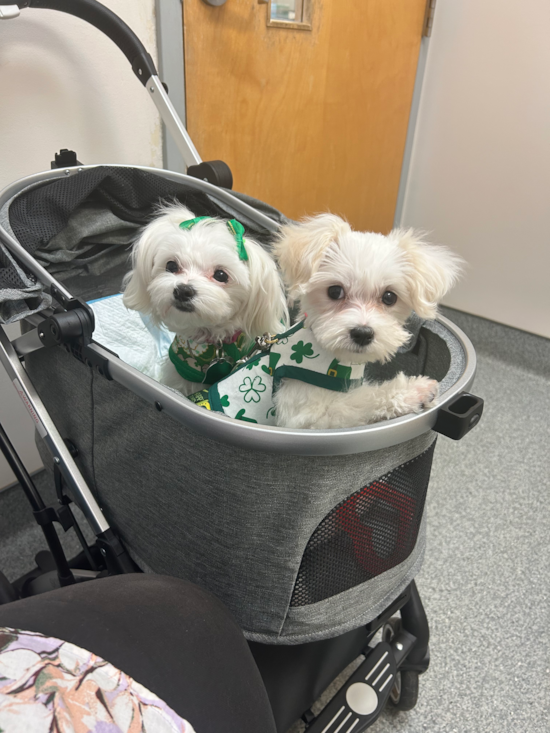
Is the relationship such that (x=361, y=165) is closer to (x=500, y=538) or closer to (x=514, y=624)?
(x=500, y=538)

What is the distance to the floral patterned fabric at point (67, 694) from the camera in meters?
0.36

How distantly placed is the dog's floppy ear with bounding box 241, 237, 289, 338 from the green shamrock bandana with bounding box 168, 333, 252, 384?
0.04 m

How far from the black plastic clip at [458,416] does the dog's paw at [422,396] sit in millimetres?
21

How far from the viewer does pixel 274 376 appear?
2.33 ft

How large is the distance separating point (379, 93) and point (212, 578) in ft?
6.21

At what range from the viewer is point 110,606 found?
1.61ft

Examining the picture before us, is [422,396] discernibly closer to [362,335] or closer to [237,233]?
[362,335]

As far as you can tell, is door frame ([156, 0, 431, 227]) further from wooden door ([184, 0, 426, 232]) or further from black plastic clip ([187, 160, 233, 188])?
black plastic clip ([187, 160, 233, 188])

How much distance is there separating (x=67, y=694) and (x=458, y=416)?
0.43 m

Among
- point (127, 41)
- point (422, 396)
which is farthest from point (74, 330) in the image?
point (127, 41)

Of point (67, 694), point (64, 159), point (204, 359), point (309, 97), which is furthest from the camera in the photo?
point (309, 97)

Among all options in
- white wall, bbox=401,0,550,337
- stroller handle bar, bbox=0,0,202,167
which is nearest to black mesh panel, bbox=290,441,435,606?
stroller handle bar, bbox=0,0,202,167

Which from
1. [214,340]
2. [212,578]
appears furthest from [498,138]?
[212,578]

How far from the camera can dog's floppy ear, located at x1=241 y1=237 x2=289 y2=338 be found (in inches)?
32.9
